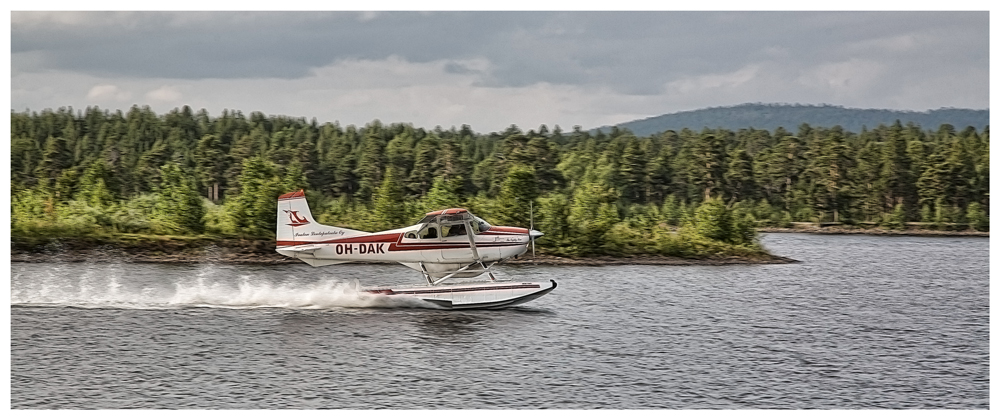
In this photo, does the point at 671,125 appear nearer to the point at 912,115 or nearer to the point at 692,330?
the point at 912,115

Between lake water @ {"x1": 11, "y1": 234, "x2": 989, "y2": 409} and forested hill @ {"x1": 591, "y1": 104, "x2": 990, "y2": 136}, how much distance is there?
55539mm

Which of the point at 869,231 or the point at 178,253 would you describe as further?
the point at 869,231

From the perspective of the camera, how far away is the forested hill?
85.8 m

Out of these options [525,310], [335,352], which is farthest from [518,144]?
[335,352]

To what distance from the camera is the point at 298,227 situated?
2411 cm

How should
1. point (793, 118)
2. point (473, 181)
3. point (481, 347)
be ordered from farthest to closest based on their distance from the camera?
point (793, 118), point (473, 181), point (481, 347)

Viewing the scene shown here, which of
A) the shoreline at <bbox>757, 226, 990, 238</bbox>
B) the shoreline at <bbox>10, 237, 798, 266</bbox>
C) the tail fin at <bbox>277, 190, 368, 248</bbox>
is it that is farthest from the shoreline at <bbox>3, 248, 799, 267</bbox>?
the shoreline at <bbox>757, 226, 990, 238</bbox>

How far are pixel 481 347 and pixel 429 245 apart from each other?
3702mm

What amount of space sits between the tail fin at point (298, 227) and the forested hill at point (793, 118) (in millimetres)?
61129

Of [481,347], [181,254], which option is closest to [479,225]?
[481,347]

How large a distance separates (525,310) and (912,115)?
252 feet

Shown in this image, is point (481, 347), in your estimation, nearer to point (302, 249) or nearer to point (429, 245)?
point (429, 245)

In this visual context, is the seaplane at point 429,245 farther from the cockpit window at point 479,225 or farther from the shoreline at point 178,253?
the shoreline at point 178,253

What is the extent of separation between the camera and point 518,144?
68.1 m
